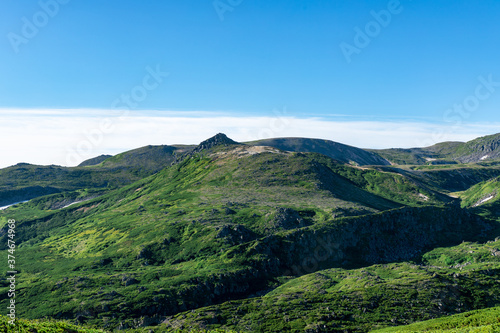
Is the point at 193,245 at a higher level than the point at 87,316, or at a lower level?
higher

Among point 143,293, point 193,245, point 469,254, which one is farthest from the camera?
point 193,245

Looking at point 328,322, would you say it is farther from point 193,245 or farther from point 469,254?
point 469,254

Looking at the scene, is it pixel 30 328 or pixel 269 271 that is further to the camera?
pixel 269 271

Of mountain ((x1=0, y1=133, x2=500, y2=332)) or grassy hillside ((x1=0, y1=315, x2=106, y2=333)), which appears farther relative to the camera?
mountain ((x1=0, y1=133, x2=500, y2=332))

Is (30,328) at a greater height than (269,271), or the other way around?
(30,328)

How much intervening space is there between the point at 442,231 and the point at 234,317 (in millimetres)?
139467

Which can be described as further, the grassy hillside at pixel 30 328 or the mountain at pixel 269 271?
the mountain at pixel 269 271

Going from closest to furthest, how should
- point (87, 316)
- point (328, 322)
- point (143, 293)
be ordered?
point (328, 322) < point (87, 316) < point (143, 293)

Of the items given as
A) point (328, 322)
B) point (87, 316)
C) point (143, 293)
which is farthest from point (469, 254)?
point (87, 316)

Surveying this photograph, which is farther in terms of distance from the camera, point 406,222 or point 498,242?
point 406,222

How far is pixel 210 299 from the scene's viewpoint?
115 meters

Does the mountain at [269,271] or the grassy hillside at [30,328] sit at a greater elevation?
the grassy hillside at [30,328]

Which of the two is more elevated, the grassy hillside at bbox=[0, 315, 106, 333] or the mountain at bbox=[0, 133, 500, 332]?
the grassy hillside at bbox=[0, 315, 106, 333]

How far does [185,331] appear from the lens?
263ft
